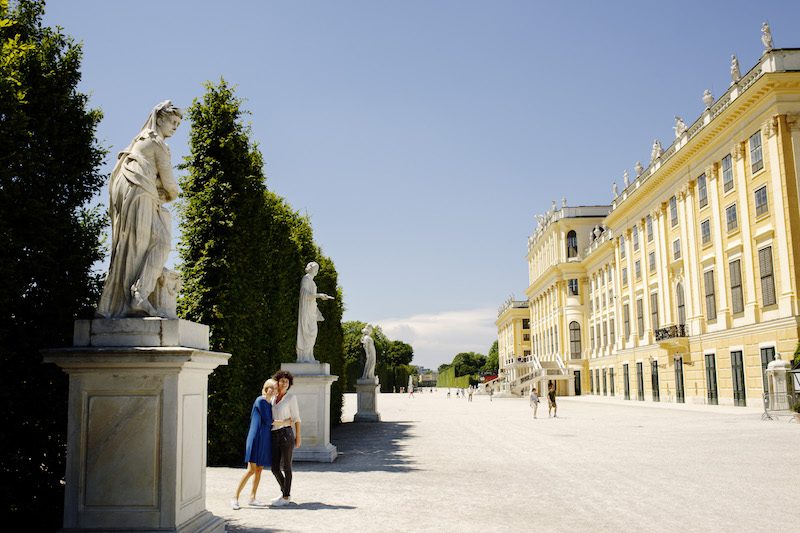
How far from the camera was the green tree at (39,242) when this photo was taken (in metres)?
7.11

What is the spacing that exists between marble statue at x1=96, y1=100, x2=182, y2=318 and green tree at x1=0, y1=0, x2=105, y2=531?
168 cm

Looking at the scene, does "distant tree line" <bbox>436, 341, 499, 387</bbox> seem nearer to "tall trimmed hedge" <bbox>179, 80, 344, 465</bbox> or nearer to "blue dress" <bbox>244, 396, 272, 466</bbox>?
"tall trimmed hedge" <bbox>179, 80, 344, 465</bbox>

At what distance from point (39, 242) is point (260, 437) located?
12.3ft

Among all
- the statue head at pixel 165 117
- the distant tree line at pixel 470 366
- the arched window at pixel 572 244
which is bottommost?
the distant tree line at pixel 470 366

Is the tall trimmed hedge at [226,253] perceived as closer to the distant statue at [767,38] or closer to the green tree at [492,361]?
the distant statue at [767,38]

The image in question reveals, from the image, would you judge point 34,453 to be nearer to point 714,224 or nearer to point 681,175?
point 714,224

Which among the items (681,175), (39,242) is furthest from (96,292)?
(681,175)

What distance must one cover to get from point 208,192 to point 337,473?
6.63m

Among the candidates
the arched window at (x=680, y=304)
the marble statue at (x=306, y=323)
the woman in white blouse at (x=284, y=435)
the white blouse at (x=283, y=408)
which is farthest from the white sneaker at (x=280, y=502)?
the arched window at (x=680, y=304)

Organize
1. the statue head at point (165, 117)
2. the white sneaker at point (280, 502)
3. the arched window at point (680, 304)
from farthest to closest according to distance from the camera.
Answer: the arched window at point (680, 304), the white sneaker at point (280, 502), the statue head at point (165, 117)

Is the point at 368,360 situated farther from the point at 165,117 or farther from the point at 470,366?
the point at 470,366

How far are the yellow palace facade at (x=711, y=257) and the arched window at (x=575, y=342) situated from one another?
161 inches

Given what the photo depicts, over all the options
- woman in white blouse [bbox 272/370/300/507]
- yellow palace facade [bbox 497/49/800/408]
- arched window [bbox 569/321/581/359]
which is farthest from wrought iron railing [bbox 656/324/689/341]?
woman in white blouse [bbox 272/370/300/507]

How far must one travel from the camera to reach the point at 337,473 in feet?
38.7
